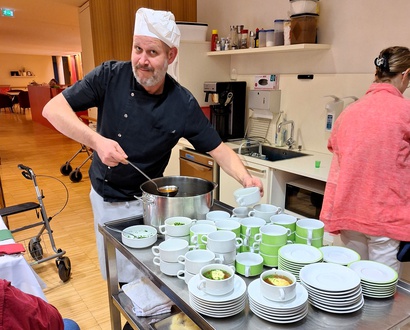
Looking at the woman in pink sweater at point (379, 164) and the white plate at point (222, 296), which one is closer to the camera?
the white plate at point (222, 296)

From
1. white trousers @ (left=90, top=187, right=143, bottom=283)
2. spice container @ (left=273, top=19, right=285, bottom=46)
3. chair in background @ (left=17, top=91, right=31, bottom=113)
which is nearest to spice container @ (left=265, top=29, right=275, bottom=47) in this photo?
spice container @ (left=273, top=19, right=285, bottom=46)

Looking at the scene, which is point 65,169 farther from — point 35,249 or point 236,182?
point 236,182

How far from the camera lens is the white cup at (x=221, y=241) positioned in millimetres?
968

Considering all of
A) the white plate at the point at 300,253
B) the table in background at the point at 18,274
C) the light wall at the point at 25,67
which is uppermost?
the light wall at the point at 25,67

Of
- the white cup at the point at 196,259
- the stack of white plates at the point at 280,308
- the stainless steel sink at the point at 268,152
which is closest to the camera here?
the stack of white plates at the point at 280,308

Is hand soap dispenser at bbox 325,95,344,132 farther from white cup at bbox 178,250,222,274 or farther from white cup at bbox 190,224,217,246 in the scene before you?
white cup at bbox 178,250,222,274

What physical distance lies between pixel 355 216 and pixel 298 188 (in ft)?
2.70

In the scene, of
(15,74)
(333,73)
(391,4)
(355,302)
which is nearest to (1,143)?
(333,73)

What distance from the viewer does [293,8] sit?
2.64 metres

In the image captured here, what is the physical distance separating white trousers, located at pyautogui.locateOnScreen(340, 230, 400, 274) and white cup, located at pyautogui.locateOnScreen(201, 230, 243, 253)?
3.15ft

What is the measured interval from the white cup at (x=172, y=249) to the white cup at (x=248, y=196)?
27 centimetres

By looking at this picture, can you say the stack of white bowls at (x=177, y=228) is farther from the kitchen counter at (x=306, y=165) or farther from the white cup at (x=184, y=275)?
the kitchen counter at (x=306, y=165)

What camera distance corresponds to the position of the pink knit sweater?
1.54 m

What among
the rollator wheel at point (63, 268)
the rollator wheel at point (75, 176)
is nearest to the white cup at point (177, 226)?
the rollator wheel at point (63, 268)
